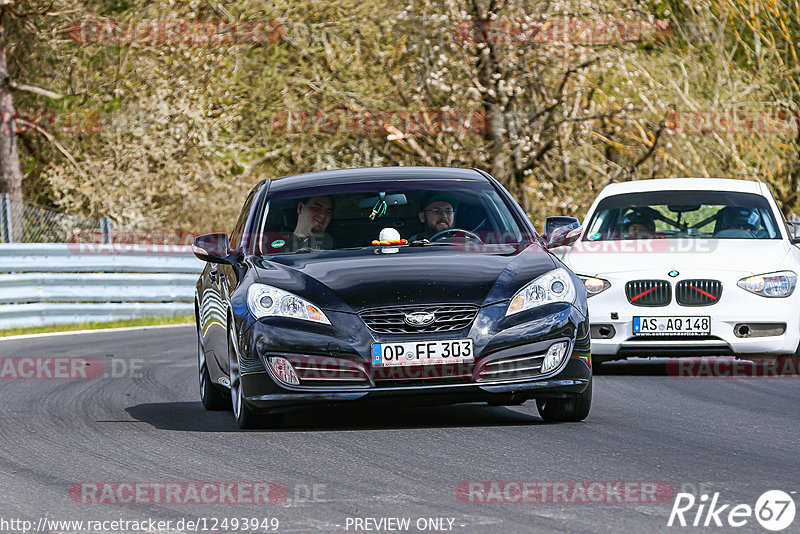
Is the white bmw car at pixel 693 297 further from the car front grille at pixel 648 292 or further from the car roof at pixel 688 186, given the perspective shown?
the car roof at pixel 688 186

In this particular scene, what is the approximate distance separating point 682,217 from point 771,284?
1.64 meters

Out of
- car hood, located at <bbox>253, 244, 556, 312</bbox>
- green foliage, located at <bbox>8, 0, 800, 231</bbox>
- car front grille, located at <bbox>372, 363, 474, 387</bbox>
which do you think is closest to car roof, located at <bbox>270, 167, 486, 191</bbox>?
car hood, located at <bbox>253, 244, 556, 312</bbox>

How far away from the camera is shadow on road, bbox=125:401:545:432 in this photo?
27.1 feet

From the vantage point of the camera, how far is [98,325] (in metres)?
20.1

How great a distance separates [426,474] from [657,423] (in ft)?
7.62

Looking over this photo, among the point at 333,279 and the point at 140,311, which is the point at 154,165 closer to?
the point at 140,311

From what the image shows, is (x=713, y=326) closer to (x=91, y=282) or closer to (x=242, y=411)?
(x=242, y=411)

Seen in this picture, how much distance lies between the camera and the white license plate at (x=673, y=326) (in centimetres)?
1113

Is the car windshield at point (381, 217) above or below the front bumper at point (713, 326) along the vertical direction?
above

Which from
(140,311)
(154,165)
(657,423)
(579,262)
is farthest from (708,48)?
(657,423)

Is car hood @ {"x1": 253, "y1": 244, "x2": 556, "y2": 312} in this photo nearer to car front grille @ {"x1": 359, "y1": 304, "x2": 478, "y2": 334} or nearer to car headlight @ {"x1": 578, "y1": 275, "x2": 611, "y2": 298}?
car front grille @ {"x1": 359, "y1": 304, "x2": 478, "y2": 334}

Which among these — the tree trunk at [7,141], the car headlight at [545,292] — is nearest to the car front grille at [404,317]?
the car headlight at [545,292]

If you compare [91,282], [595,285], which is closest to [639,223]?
[595,285]

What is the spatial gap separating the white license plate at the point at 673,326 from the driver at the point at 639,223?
5.02 ft
